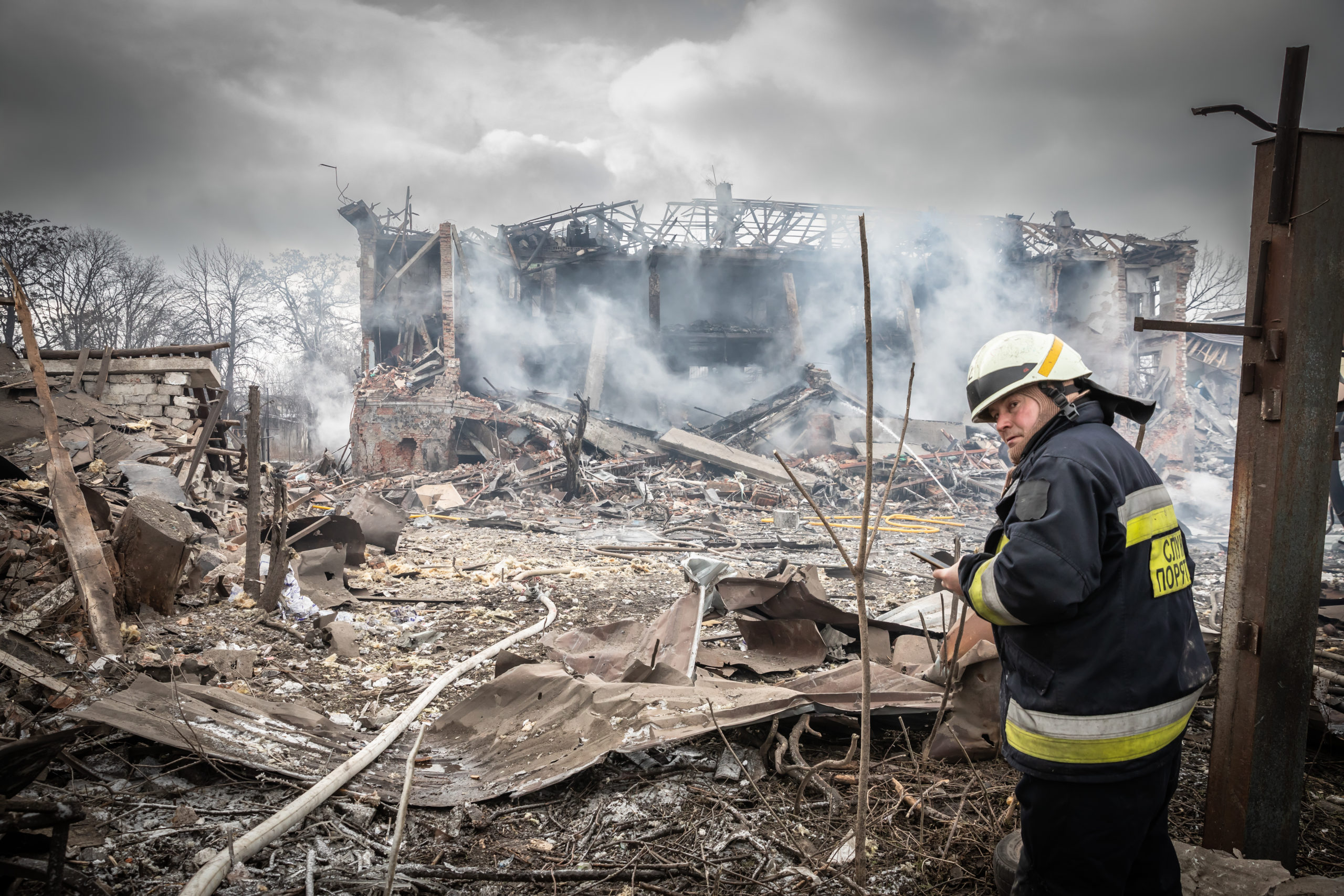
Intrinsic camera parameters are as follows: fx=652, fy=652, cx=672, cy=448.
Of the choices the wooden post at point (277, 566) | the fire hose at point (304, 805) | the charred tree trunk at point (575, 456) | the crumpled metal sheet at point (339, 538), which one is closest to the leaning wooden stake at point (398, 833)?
the fire hose at point (304, 805)

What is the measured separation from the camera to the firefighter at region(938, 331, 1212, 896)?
1568mm

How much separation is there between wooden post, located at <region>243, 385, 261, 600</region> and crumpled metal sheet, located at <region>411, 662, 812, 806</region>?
2960 millimetres

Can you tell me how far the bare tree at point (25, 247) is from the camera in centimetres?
1609

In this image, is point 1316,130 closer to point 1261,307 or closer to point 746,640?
point 1261,307

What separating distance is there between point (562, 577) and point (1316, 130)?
697cm

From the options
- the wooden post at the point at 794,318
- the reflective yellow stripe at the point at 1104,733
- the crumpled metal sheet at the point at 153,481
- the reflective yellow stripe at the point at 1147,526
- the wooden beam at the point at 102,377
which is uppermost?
the wooden post at the point at 794,318

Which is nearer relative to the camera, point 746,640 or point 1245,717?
point 1245,717

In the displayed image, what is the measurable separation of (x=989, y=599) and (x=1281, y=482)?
132 centimetres

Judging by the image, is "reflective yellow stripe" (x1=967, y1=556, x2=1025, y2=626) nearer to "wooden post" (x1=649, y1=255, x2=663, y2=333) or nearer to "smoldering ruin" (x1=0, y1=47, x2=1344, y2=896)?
"smoldering ruin" (x1=0, y1=47, x2=1344, y2=896)

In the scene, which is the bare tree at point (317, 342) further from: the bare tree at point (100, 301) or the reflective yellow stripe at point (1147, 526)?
the reflective yellow stripe at point (1147, 526)

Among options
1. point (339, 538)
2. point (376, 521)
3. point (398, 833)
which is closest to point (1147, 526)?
point (398, 833)

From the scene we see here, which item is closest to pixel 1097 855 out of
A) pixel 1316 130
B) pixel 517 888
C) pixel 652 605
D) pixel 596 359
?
pixel 517 888

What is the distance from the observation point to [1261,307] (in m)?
2.21

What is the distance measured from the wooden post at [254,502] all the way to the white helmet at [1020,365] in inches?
209
